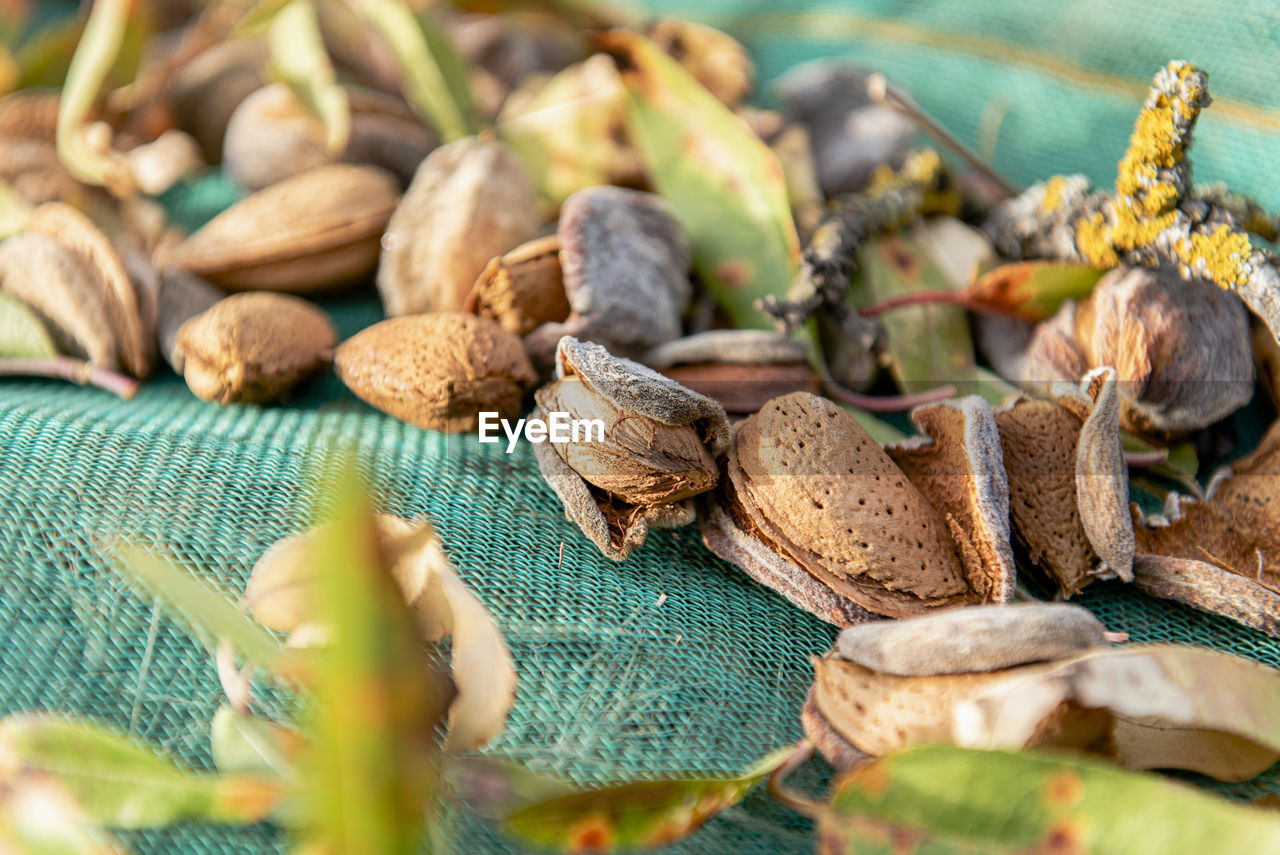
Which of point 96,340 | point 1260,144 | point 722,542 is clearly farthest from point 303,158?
point 1260,144

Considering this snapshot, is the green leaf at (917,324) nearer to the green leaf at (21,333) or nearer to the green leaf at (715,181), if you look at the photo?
the green leaf at (715,181)

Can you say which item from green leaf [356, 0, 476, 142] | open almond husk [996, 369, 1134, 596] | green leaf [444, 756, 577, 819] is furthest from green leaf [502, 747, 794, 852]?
green leaf [356, 0, 476, 142]

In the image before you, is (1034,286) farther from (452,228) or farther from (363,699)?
(363,699)

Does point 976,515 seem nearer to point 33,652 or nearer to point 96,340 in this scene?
point 33,652

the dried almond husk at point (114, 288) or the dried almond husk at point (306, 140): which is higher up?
the dried almond husk at point (306, 140)

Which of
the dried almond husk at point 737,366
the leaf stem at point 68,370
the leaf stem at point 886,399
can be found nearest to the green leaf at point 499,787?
the dried almond husk at point 737,366

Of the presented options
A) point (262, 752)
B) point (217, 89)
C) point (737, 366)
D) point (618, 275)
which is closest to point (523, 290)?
point (618, 275)
